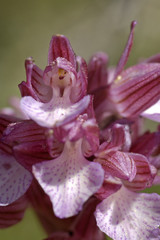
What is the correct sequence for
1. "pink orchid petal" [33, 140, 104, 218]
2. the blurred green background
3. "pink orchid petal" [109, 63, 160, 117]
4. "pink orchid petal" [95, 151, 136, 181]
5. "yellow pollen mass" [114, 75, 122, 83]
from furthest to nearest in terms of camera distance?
the blurred green background, "yellow pollen mass" [114, 75, 122, 83], "pink orchid petal" [109, 63, 160, 117], "pink orchid petal" [95, 151, 136, 181], "pink orchid petal" [33, 140, 104, 218]

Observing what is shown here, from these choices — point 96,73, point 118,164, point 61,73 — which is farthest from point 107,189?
point 96,73

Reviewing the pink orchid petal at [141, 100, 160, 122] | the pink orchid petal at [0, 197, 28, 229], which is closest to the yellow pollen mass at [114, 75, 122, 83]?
the pink orchid petal at [141, 100, 160, 122]

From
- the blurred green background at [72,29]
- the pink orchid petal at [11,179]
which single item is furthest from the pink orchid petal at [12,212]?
the blurred green background at [72,29]

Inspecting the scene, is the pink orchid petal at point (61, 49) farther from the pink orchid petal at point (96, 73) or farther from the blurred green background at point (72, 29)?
the blurred green background at point (72, 29)

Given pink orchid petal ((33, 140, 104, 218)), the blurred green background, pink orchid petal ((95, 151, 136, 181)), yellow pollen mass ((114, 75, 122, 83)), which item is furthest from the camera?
the blurred green background

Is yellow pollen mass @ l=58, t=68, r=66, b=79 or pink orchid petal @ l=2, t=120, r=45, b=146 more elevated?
yellow pollen mass @ l=58, t=68, r=66, b=79

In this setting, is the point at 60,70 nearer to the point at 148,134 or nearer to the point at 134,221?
the point at 148,134

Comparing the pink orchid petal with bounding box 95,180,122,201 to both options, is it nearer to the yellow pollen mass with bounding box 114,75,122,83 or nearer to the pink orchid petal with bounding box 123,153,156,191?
the pink orchid petal with bounding box 123,153,156,191

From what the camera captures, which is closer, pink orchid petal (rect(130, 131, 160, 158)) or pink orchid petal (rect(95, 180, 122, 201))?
pink orchid petal (rect(95, 180, 122, 201))
